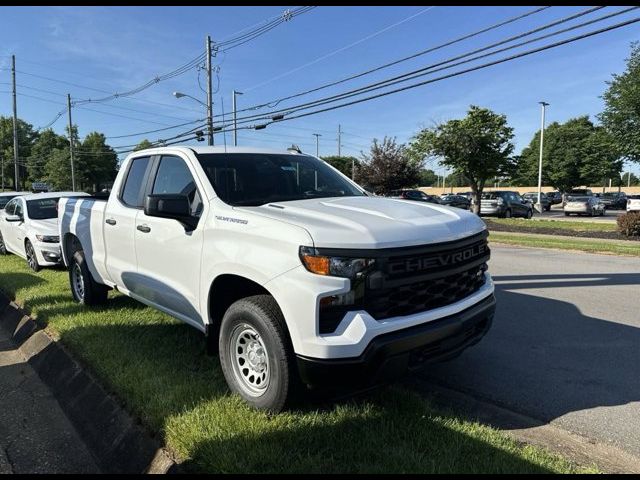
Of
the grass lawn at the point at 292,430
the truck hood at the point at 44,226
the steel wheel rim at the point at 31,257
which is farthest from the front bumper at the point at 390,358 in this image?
→ the steel wheel rim at the point at 31,257

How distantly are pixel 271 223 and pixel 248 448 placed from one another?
138 cm

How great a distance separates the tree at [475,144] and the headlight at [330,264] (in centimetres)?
2636

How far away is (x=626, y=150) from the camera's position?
698 inches

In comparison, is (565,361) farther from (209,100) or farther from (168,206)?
(209,100)

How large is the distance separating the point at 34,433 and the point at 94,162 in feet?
251

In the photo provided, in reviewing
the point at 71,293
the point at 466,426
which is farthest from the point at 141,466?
the point at 71,293

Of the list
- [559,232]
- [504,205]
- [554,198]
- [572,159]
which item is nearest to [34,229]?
[559,232]

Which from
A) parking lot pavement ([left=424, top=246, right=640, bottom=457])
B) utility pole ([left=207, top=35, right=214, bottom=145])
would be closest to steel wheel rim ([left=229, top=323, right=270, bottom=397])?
parking lot pavement ([left=424, top=246, right=640, bottom=457])

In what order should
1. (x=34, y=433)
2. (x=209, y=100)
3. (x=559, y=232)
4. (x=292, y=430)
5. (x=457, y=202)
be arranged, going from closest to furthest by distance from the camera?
(x=292, y=430) → (x=34, y=433) → (x=559, y=232) → (x=209, y=100) → (x=457, y=202)

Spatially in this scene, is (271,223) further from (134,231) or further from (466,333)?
(134,231)

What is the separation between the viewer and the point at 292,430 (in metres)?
3.08

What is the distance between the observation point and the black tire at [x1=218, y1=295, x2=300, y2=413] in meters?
3.12

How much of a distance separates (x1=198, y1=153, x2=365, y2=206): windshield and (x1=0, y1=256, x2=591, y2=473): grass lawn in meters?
1.51

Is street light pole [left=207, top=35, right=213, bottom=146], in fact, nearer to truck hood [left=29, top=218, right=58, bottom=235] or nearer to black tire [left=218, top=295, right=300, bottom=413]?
truck hood [left=29, top=218, right=58, bottom=235]
